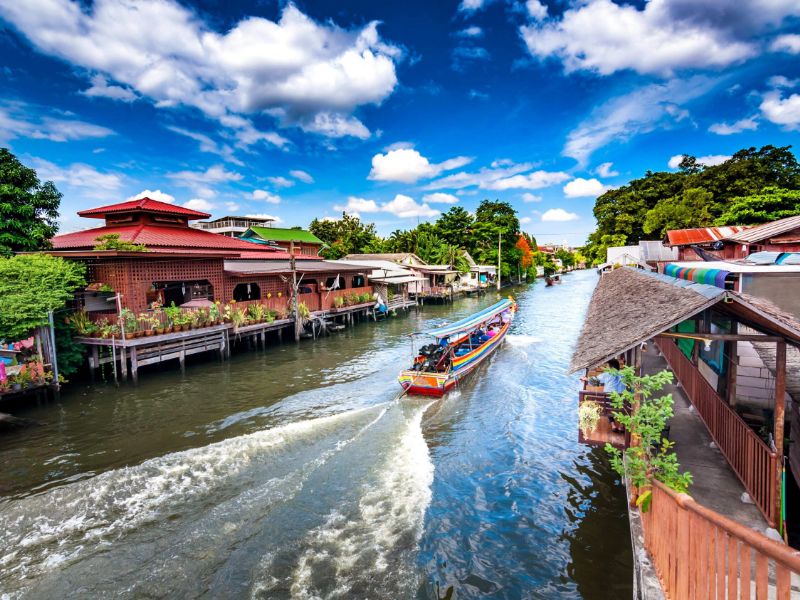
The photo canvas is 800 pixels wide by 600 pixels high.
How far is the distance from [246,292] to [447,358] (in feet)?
48.3

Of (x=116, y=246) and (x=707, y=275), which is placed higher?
(x=116, y=246)

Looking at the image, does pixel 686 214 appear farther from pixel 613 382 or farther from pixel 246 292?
pixel 246 292

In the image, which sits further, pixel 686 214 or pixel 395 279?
pixel 686 214

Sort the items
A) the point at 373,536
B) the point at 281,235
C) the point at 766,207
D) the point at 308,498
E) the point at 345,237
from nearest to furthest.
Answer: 1. the point at 373,536
2. the point at 308,498
3. the point at 766,207
4. the point at 281,235
5. the point at 345,237

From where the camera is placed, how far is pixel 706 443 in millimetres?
7867

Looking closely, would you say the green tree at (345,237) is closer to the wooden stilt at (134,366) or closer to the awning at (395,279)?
the awning at (395,279)

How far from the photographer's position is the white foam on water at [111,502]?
717 centimetres

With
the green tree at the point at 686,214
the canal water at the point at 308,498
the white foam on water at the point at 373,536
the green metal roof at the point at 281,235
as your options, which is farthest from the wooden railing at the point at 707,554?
the green metal roof at the point at 281,235

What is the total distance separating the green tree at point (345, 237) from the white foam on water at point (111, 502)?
49658mm

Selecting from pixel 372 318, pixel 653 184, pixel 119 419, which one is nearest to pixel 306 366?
pixel 119 419

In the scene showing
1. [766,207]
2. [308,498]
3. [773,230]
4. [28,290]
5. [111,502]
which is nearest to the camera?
[111,502]

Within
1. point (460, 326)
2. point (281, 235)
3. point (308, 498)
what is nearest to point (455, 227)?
point (281, 235)

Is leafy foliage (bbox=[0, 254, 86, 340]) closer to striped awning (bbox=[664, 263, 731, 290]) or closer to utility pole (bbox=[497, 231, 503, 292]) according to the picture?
striped awning (bbox=[664, 263, 731, 290])

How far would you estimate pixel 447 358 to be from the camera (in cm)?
1658
